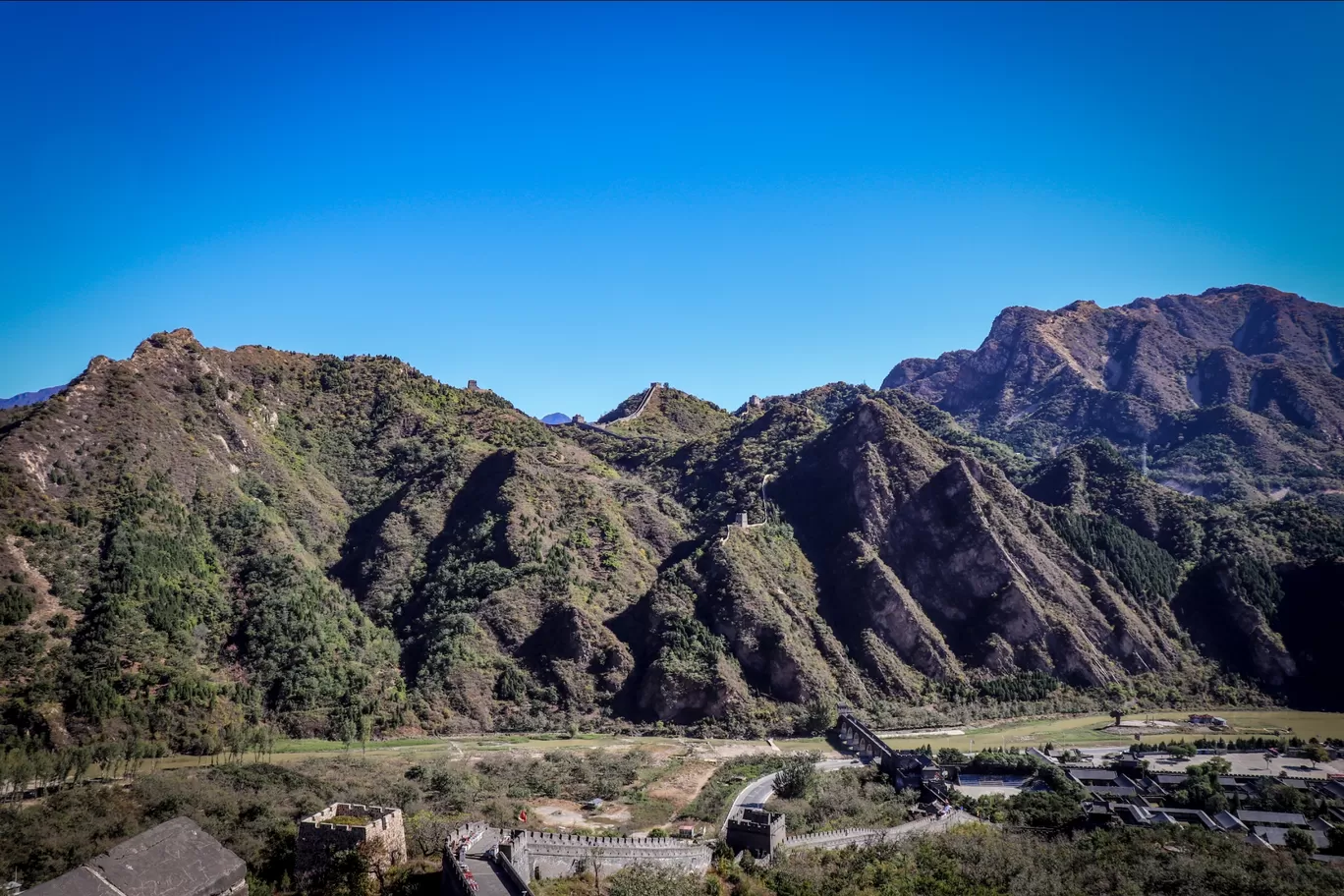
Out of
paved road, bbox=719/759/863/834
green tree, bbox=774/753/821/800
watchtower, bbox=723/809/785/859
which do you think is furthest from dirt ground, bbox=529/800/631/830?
green tree, bbox=774/753/821/800

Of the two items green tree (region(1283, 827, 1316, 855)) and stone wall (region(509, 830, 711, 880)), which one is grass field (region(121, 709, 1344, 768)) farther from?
stone wall (region(509, 830, 711, 880))

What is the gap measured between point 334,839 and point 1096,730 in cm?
7060

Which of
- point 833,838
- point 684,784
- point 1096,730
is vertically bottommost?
point 1096,730

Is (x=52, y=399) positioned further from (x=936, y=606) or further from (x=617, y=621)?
(x=936, y=606)

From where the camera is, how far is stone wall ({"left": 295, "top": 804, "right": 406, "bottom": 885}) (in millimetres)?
38156

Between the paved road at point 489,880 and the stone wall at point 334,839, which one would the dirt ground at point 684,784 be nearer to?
the stone wall at point 334,839

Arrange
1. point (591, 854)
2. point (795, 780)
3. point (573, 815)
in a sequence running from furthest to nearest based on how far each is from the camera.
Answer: point (795, 780)
point (573, 815)
point (591, 854)

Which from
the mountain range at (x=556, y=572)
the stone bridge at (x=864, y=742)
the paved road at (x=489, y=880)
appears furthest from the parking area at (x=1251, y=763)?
the paved road at (x=489, y=880)

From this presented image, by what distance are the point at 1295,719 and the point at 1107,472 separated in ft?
→ 180

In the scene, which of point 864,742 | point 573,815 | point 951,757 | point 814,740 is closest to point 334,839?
point 573,815

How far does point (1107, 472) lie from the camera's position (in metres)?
138

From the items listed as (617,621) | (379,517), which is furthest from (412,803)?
(379,517)

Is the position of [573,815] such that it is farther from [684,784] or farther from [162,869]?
[162,869]

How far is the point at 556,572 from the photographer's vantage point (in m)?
97.8
